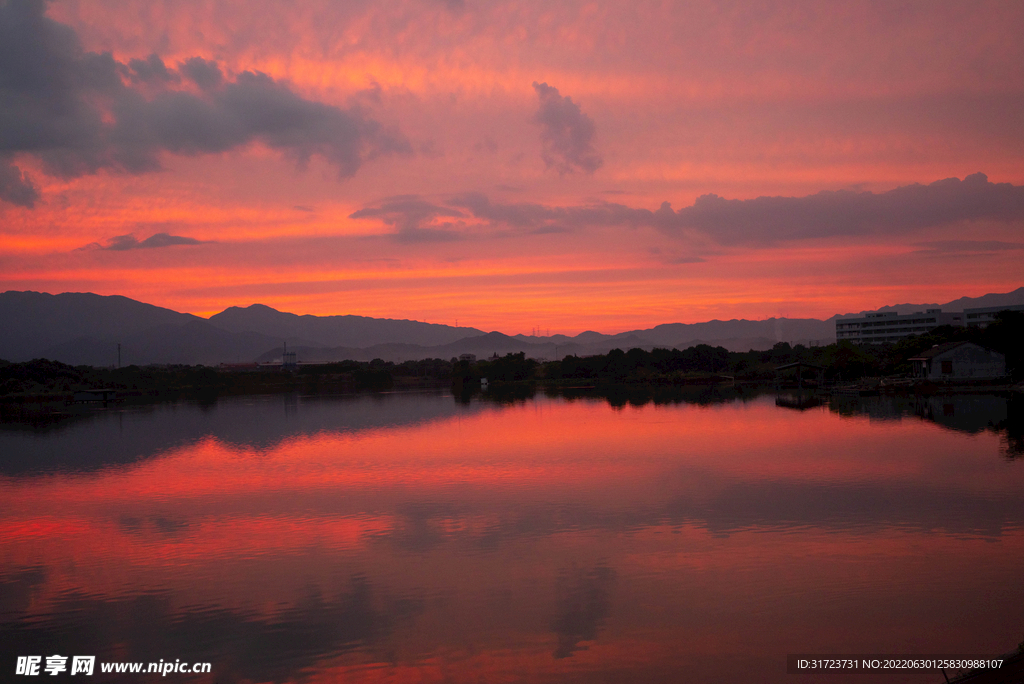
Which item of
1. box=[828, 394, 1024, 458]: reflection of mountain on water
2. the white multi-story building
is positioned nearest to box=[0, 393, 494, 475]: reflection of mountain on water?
box=[828, 394, 1024, 458]: reflection of mountain on water

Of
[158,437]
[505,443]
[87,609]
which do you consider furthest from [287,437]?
[87,609]

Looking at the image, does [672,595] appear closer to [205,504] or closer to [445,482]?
[445,482]

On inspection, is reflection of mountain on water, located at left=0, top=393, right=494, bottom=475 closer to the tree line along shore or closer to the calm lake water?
the calm lake water

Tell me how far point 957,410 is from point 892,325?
110513 mm

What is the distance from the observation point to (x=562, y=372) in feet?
407

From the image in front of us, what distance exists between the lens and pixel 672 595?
13.6m

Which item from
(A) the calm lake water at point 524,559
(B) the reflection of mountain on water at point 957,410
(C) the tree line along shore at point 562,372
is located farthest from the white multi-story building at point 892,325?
(A) the calm lake water at point 524,559

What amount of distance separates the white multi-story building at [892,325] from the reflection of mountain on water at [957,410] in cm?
8610

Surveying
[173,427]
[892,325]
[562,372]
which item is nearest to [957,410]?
[173,427]

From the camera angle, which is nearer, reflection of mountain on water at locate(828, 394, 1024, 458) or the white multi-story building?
reflection of mountain on water at locate(828, 394, 1024, 458)

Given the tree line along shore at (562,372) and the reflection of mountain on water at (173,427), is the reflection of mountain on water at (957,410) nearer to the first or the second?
the tree line along shore at (562,372)

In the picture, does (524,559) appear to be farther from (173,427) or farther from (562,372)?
(562,372)

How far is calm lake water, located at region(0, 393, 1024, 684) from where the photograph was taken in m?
11.5

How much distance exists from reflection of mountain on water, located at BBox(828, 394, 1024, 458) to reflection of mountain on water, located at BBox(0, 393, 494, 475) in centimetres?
3075
